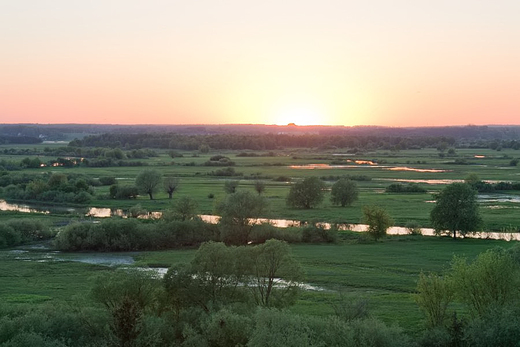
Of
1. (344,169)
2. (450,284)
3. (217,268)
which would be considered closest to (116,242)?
(217,268)

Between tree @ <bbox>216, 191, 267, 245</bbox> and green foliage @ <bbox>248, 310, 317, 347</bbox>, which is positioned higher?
green foliage @ <bbox>248, 310, 317, 347</bbox>

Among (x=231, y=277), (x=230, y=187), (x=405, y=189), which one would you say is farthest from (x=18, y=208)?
(x=405, y=189)

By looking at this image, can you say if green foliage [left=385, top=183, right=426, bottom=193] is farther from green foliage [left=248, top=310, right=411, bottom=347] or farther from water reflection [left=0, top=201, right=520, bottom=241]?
green foliage [left=248, top=310, right=411, bottom=347]

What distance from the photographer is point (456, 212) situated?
61.9 metres

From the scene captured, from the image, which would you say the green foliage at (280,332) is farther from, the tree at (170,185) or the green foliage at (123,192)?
the green foliage at (123,192)

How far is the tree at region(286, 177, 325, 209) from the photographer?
83.6 meters

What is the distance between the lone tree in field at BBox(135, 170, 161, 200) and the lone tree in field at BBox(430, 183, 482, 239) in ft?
171

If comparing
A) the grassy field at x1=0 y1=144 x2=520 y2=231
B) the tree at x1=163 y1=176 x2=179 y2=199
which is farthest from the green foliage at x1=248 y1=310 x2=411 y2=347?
the tree at x1=163 y1=176 x2=179 y2=199

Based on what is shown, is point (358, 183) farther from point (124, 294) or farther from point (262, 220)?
point (124, 294)

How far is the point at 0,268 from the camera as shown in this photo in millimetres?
48531

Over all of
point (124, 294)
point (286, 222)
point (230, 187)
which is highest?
point (124, 294)

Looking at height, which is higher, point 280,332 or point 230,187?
point 280,332

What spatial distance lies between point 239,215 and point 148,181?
3858cm

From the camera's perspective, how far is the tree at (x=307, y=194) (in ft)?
274
